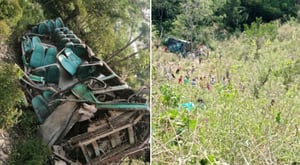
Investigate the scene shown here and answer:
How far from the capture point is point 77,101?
1118mm

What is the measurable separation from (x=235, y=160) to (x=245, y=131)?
3.9 inches

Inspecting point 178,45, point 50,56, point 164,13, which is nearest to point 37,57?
point 50,56

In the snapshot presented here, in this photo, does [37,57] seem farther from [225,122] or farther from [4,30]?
[225,122]

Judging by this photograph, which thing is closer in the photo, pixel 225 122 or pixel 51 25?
pixel 51 25

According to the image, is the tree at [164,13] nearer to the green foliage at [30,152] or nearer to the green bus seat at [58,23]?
the green bus seat at [58,23]

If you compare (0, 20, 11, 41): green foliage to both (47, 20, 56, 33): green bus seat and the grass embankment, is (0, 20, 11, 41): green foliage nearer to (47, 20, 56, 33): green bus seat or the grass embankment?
(47, 20, 56, 33): green bus seat

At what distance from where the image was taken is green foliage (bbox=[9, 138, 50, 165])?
3.56 ft

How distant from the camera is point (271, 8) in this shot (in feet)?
10.7

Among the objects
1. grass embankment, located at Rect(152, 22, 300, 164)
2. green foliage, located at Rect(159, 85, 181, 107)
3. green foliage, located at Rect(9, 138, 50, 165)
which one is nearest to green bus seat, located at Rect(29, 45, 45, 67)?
green foliage, located at Rect(9, 138, 50, 165)

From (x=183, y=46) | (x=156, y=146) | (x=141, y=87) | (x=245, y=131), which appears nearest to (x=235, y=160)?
(x=245, y=131)

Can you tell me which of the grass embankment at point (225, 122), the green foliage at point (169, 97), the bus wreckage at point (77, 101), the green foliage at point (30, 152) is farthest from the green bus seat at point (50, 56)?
the green foliage at point (169, 97)

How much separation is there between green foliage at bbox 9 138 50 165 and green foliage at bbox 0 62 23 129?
46 mm

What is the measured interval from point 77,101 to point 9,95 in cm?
13

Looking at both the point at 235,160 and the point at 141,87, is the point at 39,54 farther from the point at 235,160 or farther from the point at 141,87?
the point at 235,160
